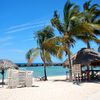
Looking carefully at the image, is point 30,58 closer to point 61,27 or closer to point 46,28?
point 46,28

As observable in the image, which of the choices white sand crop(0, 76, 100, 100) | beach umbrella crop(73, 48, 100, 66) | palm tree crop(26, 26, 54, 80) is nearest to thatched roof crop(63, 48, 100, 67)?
beach umbrella crop(73, 48, 100, 66)

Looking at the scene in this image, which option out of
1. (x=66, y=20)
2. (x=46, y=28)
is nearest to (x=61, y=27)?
(x=66, y=20)

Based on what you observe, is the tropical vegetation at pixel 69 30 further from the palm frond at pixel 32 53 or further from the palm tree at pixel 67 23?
the palm frond at pixel 32 53

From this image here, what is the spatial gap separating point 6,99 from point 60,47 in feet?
35.5

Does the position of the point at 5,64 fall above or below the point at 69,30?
below

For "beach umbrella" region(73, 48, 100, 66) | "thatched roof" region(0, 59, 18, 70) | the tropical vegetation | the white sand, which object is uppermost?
the tropical vegetation

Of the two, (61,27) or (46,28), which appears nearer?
(61,27)

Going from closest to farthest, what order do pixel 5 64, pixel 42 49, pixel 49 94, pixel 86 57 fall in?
1. pixel 49 94
2. pixel 5 64
3. pixel 86 57
4. pixel 42 49

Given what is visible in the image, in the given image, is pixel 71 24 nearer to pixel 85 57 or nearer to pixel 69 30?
pixel 69 30

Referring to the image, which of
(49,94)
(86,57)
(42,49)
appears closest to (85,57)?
(86,57)

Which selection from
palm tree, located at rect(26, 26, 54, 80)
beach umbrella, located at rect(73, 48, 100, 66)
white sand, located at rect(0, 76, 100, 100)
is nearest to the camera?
white sand, located at rect(0, 76, 100, 100)

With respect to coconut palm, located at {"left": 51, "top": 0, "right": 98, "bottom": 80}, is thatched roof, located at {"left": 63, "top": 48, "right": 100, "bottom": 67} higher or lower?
lower

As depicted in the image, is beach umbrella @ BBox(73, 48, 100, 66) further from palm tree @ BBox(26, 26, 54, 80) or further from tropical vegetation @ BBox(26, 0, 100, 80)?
palm tree @ BBox(26, 26, 54, 80)

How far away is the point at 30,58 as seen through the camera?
27906 millimetres
